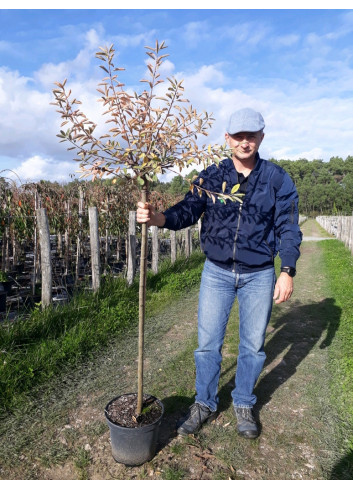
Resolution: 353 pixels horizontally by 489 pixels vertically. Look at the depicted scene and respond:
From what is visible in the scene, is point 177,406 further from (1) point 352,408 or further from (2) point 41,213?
(2) point 41,213

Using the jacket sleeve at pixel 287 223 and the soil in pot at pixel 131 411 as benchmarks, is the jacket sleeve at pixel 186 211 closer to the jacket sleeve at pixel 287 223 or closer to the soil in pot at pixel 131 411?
the jacket sleeve at pixel 287 223

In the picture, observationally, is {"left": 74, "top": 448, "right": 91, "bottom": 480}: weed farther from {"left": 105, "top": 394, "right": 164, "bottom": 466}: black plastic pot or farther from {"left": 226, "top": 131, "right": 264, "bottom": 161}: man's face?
{"left": 226, "top": 131, "right": 264, "bottom": 161}: man's face

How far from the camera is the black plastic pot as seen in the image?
2254 mm

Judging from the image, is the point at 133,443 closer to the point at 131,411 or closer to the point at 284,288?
the point at 131,411

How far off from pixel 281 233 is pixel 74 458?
2067 millimetres

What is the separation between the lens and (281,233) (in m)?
2.57

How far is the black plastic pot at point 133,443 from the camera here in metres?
2.25

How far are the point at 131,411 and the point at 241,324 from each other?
98 centimetres

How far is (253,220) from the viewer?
251 centimetres

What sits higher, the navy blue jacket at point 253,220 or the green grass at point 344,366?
the navy blue jacket at point 253,220

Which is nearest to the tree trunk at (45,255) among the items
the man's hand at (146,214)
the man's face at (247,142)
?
the man's hand at (146,214)

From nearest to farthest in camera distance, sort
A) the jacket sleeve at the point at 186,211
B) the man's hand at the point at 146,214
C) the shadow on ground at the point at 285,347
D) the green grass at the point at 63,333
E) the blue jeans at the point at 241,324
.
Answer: the man's hand at the point at 146,214 → the jacket sleeve at the point at 186,211 → the blue jeans at the point at 241,324 → the shadow on ground at the point at 285,347 → the green grass at the point at 63,333

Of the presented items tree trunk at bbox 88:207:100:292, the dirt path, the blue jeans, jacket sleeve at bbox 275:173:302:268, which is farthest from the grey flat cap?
tree trunk at bbox 88:207:100:292
